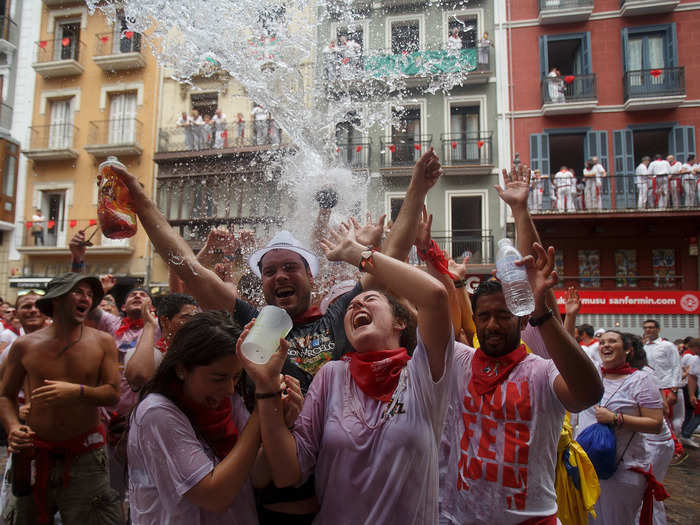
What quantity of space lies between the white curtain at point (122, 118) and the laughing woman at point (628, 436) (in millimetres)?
18843

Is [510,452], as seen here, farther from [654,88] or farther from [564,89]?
[654,88]

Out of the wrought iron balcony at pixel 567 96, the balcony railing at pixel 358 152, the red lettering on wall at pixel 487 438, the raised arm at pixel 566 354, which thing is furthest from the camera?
the balcony railing at pixel 358 152

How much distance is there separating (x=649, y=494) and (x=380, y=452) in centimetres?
278

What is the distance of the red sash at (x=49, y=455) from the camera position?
301 cm

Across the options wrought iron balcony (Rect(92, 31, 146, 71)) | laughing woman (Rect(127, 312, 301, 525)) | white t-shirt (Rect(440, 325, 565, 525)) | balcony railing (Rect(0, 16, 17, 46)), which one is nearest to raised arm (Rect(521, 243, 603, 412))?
white t-shirt (Rect(440, 325, 565, 525))

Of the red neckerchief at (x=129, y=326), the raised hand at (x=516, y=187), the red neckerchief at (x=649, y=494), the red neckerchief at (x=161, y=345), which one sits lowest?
the red neckerchief at (x=649, y=494)

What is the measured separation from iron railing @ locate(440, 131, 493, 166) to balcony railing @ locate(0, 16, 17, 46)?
56.4 feet

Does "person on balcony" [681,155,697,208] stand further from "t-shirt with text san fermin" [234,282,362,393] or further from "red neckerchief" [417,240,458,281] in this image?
"t-shirt with text san fermin" [234,282,362,393]

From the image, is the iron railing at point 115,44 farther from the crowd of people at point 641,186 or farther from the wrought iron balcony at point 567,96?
the crowd of people at point 641,186

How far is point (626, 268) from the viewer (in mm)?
16219

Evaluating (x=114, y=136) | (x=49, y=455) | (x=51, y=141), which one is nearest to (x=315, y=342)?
(x=49, y=455)

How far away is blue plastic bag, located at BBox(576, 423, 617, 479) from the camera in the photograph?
11.4ft

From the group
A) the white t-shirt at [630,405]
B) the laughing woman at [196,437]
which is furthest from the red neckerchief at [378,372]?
the white t-shirt at [630,405]

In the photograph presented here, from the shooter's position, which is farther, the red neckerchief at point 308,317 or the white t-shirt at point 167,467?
the red neckerchief at point 308,317
